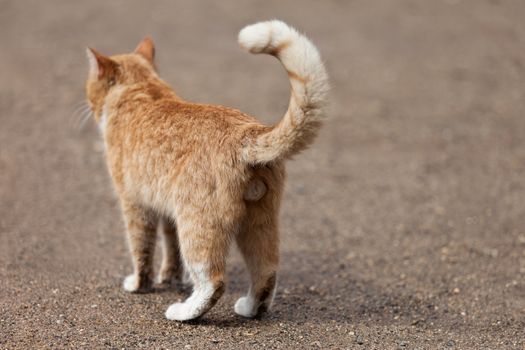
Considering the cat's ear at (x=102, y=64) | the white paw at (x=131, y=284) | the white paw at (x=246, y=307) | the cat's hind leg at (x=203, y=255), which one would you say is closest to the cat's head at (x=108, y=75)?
the cat's ear at (x=102, y=64)

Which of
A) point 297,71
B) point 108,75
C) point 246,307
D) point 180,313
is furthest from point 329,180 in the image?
point 297,71

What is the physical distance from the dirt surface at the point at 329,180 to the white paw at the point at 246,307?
10cm

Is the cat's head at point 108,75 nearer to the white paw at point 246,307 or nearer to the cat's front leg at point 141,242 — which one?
the cat's front leg at point 141,242

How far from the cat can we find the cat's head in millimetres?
282

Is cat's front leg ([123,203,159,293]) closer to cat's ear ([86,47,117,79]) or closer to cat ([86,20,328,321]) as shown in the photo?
cat ([86,20,328,321])

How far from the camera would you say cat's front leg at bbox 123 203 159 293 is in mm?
4988

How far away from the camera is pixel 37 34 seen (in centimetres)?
1132

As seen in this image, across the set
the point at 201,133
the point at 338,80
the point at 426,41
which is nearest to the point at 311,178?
the point at 338,80

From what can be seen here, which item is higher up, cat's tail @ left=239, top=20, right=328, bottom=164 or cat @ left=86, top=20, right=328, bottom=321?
cat's tail @ left=239, top=20, right=328, bottom=164

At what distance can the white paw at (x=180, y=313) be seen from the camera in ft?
14.8

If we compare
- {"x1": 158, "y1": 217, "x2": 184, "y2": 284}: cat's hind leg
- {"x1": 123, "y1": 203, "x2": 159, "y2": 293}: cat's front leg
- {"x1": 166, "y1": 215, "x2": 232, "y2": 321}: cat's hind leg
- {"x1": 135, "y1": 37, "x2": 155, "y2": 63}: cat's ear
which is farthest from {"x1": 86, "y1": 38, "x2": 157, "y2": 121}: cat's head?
{"x1": 166, "y1": 215, "x2": 232, "y2": 321}: cat's hind leg

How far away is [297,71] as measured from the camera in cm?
392

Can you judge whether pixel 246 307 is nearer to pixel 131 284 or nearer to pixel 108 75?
pixel 131 284

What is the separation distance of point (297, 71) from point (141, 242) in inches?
72.2
